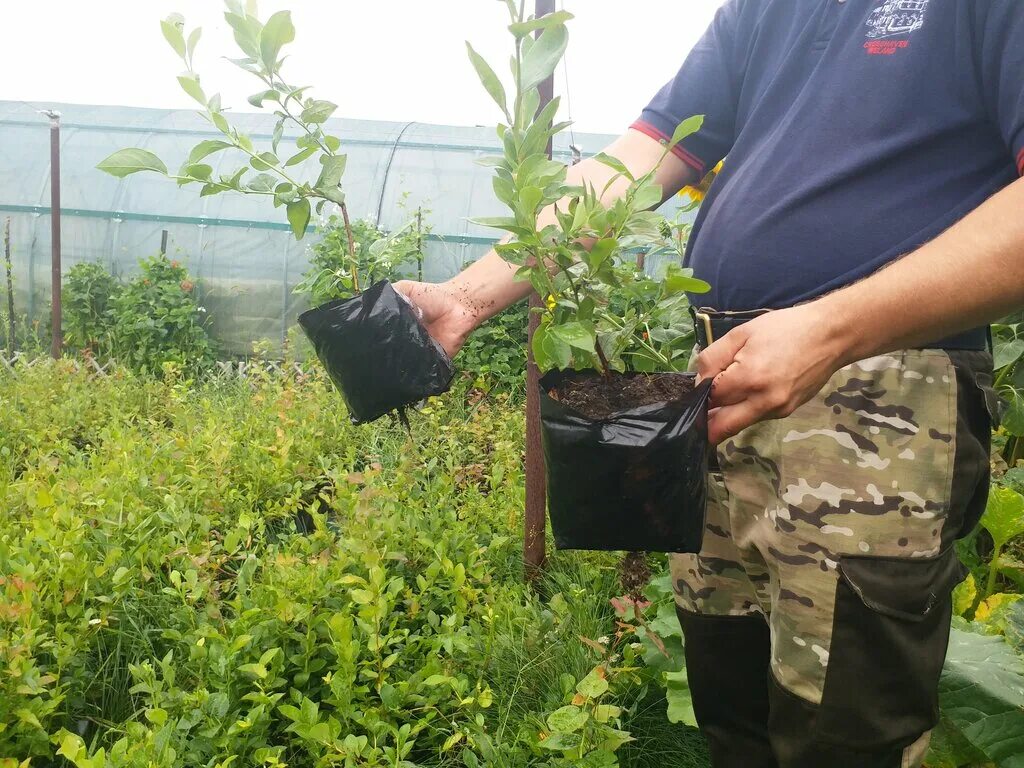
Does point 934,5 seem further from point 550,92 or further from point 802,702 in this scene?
point 550,92

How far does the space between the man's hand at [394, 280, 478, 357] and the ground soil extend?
1.02ft

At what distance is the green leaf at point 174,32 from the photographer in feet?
3.86

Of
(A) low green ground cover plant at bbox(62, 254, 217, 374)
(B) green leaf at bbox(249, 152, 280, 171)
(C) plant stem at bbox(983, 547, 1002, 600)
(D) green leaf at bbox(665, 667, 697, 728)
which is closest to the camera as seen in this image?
(B) green leaf at bbox(249, 152, 280, 171)

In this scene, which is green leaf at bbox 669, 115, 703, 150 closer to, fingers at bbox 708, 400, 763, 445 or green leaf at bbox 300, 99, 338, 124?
fingers at bbox 708, 400, 763, 445

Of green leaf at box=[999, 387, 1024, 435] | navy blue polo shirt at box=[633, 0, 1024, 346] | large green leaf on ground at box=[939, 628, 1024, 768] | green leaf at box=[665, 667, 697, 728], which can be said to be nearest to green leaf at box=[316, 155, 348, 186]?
navy blue polo shirt at box=[633, 0, 1024, 346]

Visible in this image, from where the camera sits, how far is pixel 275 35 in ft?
3.70

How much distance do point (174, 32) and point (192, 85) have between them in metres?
0.07

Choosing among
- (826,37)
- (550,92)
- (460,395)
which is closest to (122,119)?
(460,395)

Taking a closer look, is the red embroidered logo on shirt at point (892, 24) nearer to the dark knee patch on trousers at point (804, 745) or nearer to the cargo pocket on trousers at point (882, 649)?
the cargo pocket on trousers at point (882, 649)

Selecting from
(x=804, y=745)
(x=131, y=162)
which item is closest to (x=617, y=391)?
(x=804, y=745)

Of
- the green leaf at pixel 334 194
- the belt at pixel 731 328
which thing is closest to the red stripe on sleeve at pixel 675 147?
the belt at pixel 731 328

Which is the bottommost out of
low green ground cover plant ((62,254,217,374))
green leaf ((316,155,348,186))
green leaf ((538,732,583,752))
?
low green ground cover plant ((62,254,217,374))

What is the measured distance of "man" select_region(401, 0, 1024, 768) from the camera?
93 centimetres

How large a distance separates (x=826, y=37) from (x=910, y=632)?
82 cm
